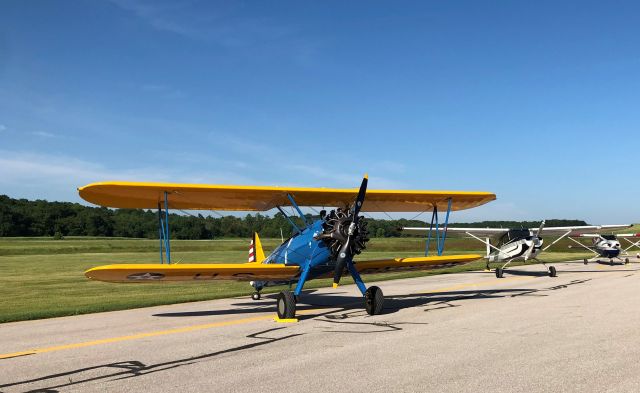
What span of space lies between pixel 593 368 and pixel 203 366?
4.80 meters

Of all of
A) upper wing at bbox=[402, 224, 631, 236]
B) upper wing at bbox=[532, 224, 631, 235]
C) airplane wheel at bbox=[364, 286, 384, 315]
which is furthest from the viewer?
upper wing at bbox=[532, 224, 631, 235]

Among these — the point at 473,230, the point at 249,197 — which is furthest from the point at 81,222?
the point at 249,197

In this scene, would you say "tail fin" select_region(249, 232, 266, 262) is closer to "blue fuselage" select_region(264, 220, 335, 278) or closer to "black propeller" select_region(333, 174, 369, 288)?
"blue fuselage" select_region(264, 220, 335, 278)

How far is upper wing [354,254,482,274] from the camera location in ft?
43.9

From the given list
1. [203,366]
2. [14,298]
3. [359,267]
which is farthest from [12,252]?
[203,366]

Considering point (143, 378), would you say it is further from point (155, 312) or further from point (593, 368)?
point (155, 312)

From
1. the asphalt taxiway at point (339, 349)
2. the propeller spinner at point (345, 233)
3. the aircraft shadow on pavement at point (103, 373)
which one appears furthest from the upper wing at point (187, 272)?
the aircraft shadow on pavement at point (103, 373)

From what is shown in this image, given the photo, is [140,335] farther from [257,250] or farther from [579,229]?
[579,229]

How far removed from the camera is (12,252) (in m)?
51.0

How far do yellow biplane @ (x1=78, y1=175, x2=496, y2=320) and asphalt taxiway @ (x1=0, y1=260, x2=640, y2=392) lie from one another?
0.93 meters

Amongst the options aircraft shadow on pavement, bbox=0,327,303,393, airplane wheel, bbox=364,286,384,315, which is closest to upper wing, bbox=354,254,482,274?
airplane wheel, bbox=364,286,384,315

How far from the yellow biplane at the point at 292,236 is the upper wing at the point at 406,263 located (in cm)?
3

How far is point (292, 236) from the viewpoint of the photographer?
12.9m

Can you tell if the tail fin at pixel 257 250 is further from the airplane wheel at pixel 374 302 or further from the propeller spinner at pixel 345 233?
the airplane wheel at pixel 374 302
